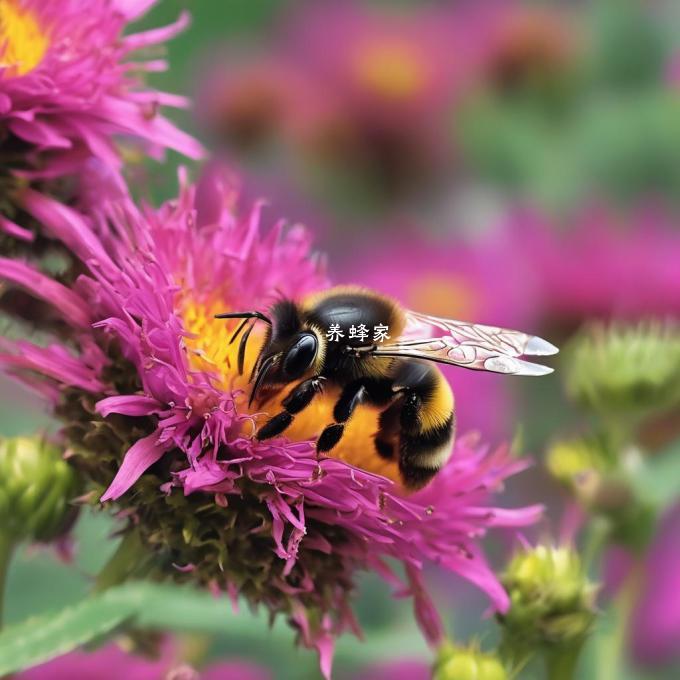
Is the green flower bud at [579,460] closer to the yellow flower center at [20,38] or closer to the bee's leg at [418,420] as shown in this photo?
the bee's leg at [418,420]

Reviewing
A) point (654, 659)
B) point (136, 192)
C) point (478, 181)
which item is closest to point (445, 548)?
point (136, 192)

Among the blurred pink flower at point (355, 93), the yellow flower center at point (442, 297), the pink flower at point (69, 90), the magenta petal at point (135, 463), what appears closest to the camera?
the magenta petal at point (135, 463)

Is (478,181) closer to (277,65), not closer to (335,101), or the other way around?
(335,101)

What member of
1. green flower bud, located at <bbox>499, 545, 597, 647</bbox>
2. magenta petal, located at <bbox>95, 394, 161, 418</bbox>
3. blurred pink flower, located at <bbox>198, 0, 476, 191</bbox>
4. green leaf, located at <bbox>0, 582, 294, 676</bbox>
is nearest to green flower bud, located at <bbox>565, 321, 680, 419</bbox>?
green flower bud, located at <bbox>499, 545, 597, 647</bbox>

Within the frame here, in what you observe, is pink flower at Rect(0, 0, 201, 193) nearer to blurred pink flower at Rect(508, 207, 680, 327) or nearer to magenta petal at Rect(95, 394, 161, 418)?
magenta petal at Rect(95, 394, 161, 418)

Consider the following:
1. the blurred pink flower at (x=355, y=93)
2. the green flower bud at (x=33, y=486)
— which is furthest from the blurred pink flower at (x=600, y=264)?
the green flower bud at (x=33, y=486)

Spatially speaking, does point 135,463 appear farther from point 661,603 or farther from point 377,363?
point 661,603
